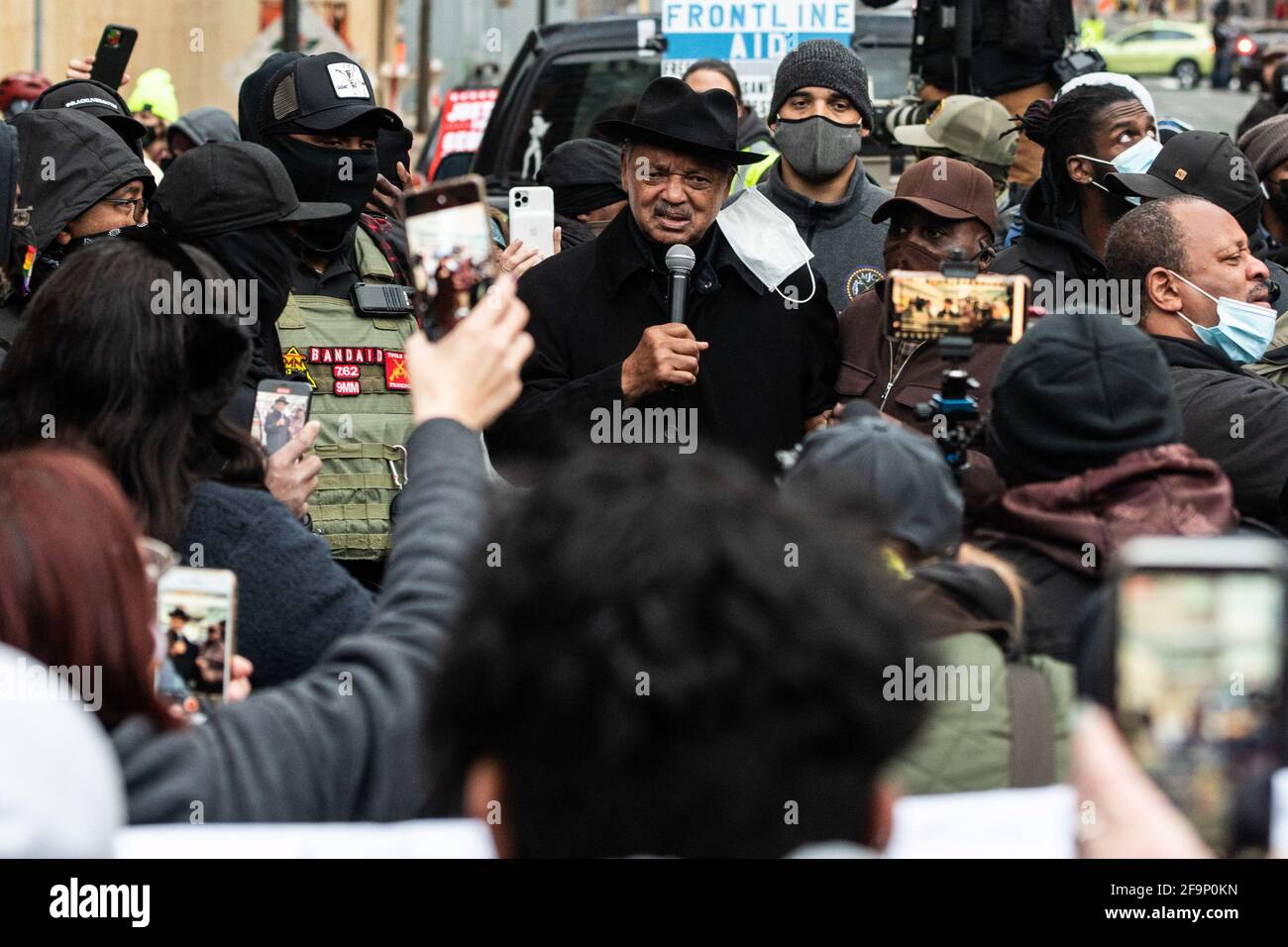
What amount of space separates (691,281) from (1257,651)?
3.31m

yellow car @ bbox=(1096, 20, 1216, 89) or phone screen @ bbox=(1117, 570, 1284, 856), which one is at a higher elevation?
yellow car @ bbox=(1096, 20, 1216, 89)

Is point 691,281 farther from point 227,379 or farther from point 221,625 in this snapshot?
point 221,625

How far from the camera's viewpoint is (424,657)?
7.46 ft

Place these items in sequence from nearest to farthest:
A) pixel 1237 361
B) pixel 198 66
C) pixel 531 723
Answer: pixel 531 723, pixel 1237 361, pixel 198 66

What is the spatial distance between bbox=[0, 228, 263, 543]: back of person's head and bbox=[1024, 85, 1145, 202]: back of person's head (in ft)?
12.1

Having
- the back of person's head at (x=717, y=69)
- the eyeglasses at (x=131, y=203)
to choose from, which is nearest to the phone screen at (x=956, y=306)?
the eyeglasses at (x=131, y=203)

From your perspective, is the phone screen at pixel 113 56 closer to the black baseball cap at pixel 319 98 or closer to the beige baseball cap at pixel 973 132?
the black baseball cap at pixel 319 98

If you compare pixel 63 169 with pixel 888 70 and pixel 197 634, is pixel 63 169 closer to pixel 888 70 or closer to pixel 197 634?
pixel 197 634

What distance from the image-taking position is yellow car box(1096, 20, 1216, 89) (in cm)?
4925

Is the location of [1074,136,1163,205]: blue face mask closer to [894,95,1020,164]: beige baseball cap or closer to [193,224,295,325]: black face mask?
[894,95,1020,164]: beige baseball cap

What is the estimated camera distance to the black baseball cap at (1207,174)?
5.87 meters

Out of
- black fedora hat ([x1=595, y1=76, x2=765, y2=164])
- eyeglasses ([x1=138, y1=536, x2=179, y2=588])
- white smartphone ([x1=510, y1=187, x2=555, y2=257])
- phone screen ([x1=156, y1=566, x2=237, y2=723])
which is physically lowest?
phone screen ([x1=156, y1=566, x2=237, y2=723])

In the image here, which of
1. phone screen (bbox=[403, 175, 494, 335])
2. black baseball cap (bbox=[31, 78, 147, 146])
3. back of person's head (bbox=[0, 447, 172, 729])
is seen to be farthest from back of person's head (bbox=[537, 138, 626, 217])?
back of person's head (bbox=[0, 447, 172, 729])

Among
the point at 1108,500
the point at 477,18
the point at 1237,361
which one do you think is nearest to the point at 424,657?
the point at 1108,500
